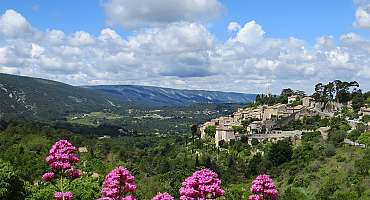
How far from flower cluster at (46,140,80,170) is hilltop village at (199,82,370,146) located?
67.1 meters

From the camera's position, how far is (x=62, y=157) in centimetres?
859

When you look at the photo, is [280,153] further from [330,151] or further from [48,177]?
[48,177]

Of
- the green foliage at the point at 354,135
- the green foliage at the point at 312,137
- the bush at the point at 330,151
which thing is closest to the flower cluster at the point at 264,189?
the bush at the point at 330,151

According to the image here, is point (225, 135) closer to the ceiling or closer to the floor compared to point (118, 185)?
closer to the floor

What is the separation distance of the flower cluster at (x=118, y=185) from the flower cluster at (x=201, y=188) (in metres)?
0.95

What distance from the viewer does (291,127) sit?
282 ft

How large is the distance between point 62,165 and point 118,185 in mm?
1643

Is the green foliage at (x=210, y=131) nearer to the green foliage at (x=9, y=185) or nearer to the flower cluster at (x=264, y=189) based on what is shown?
the green foliage at (x=9, y=185)

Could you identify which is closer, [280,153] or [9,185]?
[9,185]

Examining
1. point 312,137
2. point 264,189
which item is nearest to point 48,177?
point 264,189

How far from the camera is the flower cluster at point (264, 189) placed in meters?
7.46

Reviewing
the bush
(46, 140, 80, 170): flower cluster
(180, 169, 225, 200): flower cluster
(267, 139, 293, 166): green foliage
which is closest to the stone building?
(267, 139, 293, 166): green foliage

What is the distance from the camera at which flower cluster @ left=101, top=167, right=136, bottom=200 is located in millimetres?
7145

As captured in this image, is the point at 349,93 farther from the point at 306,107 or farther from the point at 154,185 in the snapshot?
the point at 154,185
